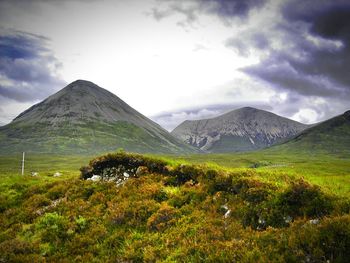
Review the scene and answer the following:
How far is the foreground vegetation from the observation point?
8328mm

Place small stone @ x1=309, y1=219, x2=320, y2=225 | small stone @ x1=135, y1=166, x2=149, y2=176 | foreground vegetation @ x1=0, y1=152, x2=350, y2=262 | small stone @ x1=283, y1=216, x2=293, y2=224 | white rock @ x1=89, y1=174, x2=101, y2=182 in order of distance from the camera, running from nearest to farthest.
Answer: foreground vegetation @ x1=0, y1=152, x2=350, y2=262 < small stone @ x1=309, y1=219, x2=320, y2=225 < small stone @ x1=283, y1=216, x2=293, y2=224 < small stone @ x1=135, y1=166, x2=149, y2=176 < white rock @ x1=89, y1=174, x2=101, y2=182

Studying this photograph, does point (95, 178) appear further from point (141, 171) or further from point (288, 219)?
point (288, 219)

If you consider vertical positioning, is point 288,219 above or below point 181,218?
above

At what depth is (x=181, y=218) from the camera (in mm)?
11523

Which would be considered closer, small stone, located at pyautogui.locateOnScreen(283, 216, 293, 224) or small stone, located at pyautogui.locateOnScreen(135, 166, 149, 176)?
small stone, located at pyautogui.locateOnScreen(283, 216, 293, 224)

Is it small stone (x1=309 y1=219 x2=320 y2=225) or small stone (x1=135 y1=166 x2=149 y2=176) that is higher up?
small stone (x1=135 y1=166 x2=149 y2=176)

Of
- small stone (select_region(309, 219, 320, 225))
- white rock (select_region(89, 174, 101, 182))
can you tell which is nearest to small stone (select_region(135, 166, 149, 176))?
white rock (select_region(89, 174, 101, 182))

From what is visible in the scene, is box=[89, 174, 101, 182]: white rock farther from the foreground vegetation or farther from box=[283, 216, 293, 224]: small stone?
box=[283, 216, 293, 224]: small stone

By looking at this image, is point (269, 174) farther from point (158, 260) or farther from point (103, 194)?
point (103, 194)

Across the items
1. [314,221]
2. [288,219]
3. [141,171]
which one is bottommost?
[288,219]

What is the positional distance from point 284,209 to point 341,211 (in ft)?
5.52

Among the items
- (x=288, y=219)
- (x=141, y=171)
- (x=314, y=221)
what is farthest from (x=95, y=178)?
(x=314, y=221)

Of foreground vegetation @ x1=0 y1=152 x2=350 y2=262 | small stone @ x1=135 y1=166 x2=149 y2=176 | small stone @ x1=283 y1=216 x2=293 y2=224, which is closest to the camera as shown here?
foreground vegetation @ x1=0 y1=152 x2=350 y2=262

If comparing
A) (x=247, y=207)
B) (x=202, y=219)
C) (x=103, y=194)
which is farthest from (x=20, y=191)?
(x=247, y=207)
